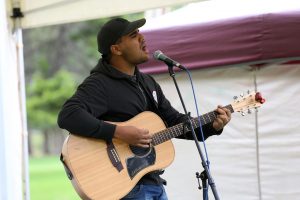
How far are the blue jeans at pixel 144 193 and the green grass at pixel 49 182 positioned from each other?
13175 millimetres

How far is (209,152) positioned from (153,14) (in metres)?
2.74

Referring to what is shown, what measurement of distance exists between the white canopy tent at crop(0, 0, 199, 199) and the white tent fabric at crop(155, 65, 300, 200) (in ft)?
2.69

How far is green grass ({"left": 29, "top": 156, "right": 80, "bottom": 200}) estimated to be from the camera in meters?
20.5

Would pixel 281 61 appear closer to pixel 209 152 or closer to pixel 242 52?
pixel 242 52

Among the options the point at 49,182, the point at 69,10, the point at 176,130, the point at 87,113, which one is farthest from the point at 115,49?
the point at 49,182

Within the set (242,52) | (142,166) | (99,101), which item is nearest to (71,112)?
(99,101)

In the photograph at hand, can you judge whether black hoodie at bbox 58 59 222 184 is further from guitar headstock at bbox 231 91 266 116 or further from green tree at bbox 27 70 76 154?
green tree at bbox 27 70 76 154

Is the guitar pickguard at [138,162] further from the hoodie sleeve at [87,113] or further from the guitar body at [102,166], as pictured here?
the hoodie sleeve at [87,113]

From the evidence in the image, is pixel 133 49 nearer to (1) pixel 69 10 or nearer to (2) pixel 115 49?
(2) pixel 115 49

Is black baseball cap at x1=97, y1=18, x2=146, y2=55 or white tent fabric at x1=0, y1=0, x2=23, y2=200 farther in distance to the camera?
white tent fabric at x1=0, y1=0, x2=23, y2=200

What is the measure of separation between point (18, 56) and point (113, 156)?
1883 mm

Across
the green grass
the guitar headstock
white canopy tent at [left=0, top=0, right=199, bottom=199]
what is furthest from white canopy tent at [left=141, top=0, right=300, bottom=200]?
the green grass

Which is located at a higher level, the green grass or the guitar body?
the guitar body

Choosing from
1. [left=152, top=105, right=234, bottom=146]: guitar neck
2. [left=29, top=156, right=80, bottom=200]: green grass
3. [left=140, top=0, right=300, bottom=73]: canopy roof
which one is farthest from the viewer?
[left=29, top=156, right=80, bottom=200]: green grass
